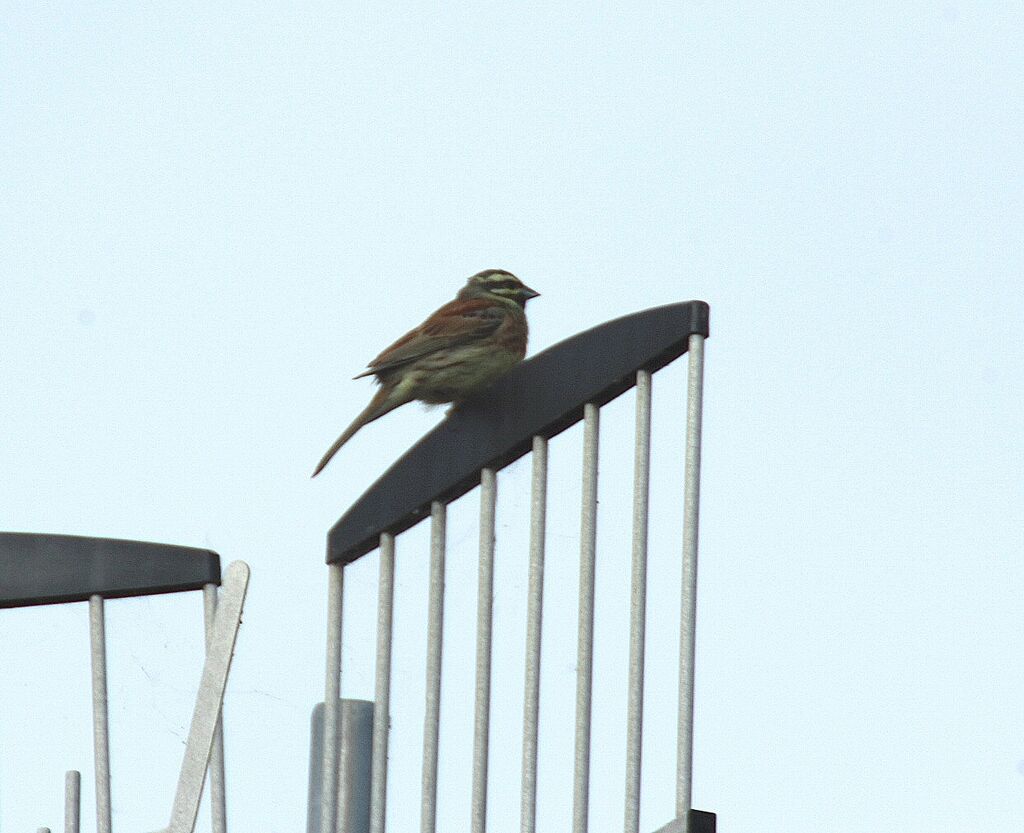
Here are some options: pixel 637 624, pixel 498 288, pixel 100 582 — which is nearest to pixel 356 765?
pixel 100 582

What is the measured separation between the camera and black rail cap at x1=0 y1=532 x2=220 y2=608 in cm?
717

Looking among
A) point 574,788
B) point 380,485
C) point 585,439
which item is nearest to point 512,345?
point 380,485

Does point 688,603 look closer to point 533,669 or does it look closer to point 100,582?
point 533,669

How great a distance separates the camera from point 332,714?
6.82m

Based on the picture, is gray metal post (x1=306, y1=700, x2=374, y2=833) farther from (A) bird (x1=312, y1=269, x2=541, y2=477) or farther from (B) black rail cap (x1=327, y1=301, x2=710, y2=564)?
(A) bird (x1=312, y1=269, x2=541, y2=477)

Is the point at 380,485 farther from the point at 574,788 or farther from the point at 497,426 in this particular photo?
the point at 574,788

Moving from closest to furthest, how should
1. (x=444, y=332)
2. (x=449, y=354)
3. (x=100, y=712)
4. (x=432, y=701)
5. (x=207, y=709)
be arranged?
(x=207, y=709), (x=432, y=701), (x=100, y=712), (x=449, y=354), (x=444, y=332)

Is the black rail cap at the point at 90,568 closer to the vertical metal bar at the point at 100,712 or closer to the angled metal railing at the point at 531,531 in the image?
the vertical metal bar at the point at 100,712

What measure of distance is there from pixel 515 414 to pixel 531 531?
0.58 meters

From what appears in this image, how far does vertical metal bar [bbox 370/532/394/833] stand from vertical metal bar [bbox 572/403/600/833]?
97cm

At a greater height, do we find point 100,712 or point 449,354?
point 449,354

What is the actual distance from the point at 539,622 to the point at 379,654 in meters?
0.88

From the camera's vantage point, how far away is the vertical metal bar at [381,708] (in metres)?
6.52

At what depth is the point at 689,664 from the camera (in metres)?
5.45
